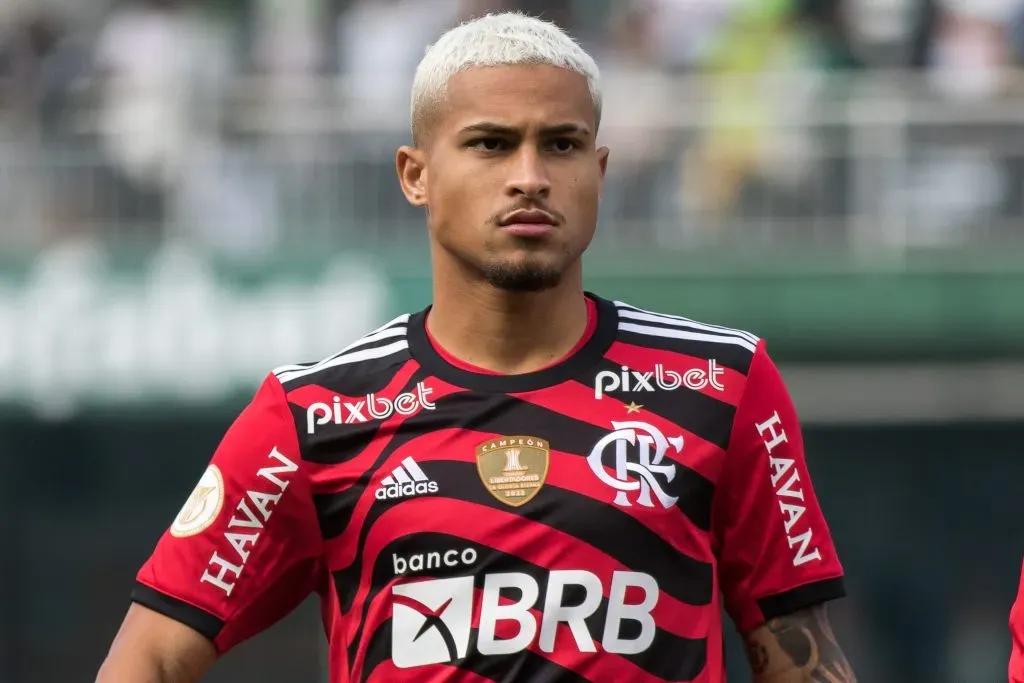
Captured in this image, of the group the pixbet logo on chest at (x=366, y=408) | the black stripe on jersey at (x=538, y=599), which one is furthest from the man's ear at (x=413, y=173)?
the black stripe on jersey at (x=538, y=599)

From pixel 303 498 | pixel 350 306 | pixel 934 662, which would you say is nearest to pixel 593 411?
pixel 303 498

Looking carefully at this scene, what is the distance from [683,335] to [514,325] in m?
0.36

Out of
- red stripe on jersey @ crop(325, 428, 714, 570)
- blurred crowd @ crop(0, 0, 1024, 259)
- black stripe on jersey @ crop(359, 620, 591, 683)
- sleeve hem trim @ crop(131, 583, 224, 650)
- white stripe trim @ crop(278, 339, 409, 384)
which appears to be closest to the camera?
black stripe on jersey @ crop(359, 620, 591, 683)

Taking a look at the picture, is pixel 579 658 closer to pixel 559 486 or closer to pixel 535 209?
pixel 559 486

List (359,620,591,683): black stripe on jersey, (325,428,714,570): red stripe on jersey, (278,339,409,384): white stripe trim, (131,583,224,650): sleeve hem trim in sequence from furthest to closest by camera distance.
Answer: (278,339,409,384): white stripe trim, (131,583,224,650): sleeve hem trim, (325,428,714,570): red stripe on jersey, (359,620,591,683): black stripe on jersey

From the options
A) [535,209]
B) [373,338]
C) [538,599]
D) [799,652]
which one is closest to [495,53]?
[535,209]

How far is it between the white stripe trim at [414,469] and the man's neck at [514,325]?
0.84ft

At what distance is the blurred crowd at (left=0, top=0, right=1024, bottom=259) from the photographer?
11211 millimetres

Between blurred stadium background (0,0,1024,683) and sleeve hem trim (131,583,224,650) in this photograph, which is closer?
sleeve hem trim (131,583,224,650)

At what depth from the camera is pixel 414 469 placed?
391cm

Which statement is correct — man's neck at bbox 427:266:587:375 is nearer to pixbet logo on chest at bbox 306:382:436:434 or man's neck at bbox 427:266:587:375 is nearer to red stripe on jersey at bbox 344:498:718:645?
pixbet logo on chest at bbox 306:382:436:434

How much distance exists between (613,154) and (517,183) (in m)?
7.39

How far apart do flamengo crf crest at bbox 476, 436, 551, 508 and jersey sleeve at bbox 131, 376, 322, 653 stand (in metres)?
0.38

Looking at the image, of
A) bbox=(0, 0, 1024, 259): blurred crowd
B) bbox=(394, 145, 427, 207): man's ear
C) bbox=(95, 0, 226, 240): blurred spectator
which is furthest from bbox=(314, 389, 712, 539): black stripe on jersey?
bbox=(95, 0, 226, 240): blurred spectator
